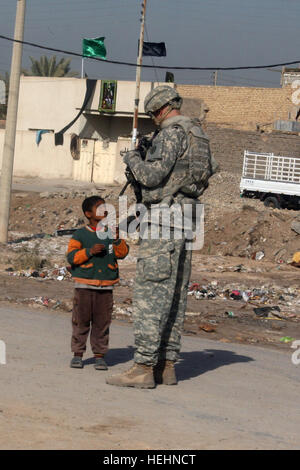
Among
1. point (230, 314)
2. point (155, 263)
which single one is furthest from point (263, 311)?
point (155, 263)

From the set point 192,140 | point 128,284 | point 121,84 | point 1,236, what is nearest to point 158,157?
point 192,140

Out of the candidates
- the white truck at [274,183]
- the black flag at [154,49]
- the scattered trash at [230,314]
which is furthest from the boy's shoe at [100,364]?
the black flag at [154,49]

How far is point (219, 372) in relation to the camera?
6164 millimetres

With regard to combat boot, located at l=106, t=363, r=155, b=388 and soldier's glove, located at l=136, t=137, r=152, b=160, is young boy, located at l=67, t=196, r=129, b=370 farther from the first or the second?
soldier's glove, located at l=136, t=137, r=152, b=160

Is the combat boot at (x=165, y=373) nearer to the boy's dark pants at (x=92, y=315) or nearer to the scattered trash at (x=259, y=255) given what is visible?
the boy's dark pants at (x=92, y=315)

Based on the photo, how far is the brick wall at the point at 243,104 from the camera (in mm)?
37656

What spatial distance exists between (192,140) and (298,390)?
2089mm

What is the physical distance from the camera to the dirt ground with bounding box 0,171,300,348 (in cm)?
1007

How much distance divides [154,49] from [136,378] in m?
33.5

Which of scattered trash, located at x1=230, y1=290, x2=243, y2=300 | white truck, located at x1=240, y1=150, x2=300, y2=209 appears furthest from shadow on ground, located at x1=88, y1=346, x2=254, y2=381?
white truck, located at x1=240, y1=150, x2=300, y2=209

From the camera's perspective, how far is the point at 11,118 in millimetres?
16266

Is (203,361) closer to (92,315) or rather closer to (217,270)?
(92,315)
